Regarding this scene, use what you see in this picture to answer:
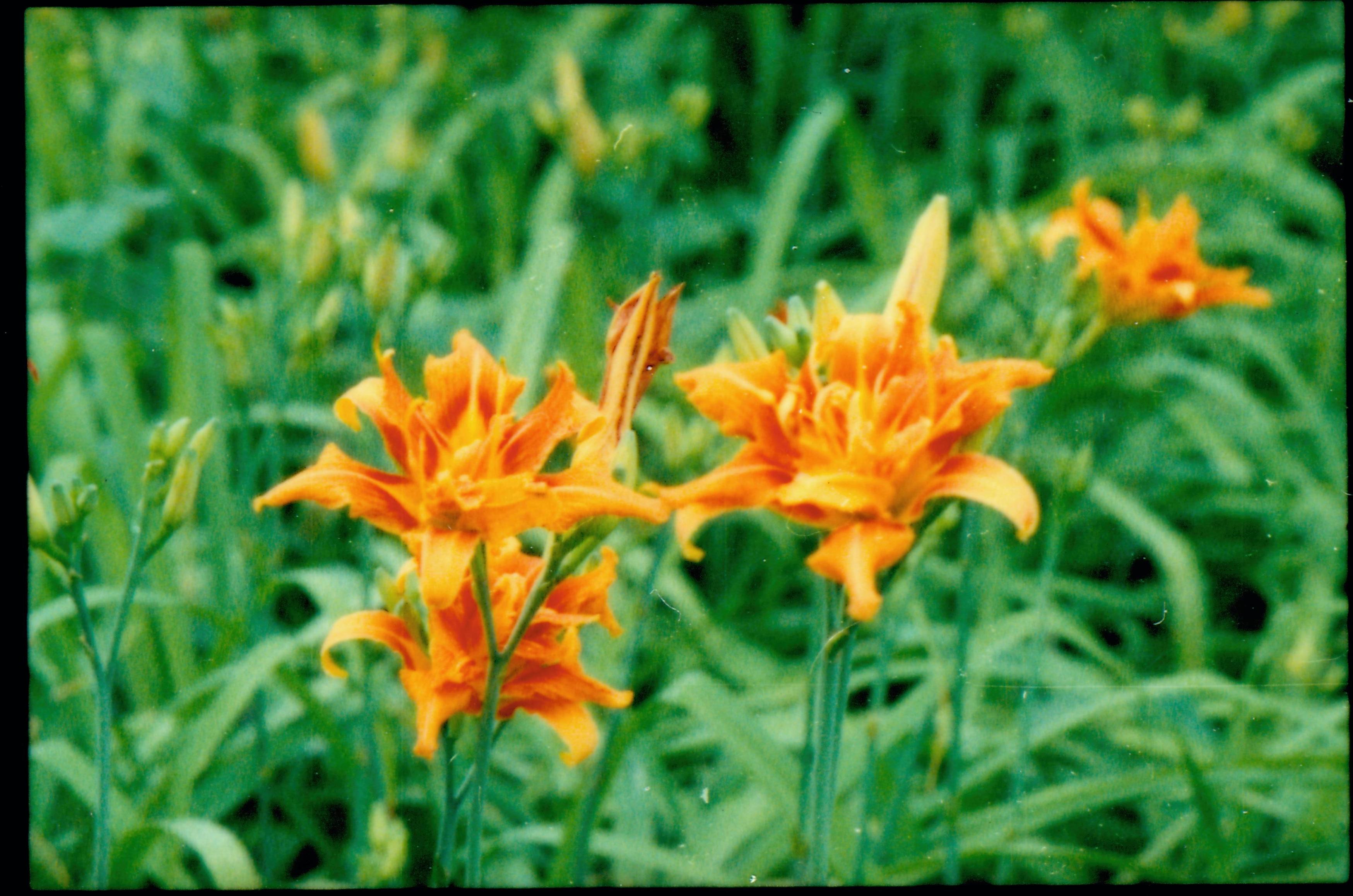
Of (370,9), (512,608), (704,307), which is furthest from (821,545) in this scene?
(370,9)

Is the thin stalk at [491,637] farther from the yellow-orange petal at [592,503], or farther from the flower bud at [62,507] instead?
the flower bud at [62,507]

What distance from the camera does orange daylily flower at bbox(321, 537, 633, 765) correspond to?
61 cm

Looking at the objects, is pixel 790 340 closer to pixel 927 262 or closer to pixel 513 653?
pixel 927 262

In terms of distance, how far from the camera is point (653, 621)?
1.42 meters

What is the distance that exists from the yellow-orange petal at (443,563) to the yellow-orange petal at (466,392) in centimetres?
6

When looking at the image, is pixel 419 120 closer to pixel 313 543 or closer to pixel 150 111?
pixel 150 111

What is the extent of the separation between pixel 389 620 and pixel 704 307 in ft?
4.24

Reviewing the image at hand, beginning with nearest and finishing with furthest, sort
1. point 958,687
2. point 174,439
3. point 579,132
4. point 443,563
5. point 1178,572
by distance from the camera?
point 443,563, point 174,439, point 958,687, point 1178,572, point 579,132

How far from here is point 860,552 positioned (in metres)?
0.56

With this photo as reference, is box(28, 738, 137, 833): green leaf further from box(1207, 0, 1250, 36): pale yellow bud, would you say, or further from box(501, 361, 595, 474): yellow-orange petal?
box(1207, 0, 1250, 36): pale yellow bud

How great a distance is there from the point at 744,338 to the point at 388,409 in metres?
0.23

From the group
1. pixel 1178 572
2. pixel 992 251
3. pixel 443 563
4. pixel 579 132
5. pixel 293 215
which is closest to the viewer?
pixel 443 563

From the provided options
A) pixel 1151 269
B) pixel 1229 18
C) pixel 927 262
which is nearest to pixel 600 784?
pixel 927 262

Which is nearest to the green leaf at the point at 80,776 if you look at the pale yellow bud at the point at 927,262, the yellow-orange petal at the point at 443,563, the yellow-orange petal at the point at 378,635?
the yellow-orange petal at the point at 378,635
